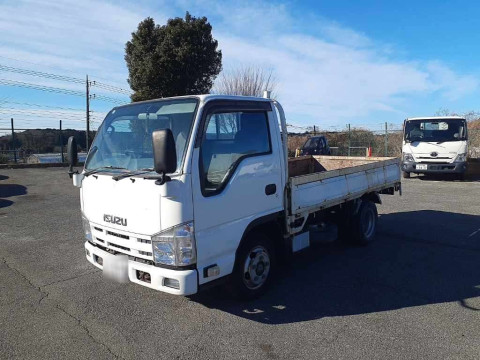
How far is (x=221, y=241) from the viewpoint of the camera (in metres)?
3.81

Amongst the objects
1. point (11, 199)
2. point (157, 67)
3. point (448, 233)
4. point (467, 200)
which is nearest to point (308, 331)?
point (448, 233)

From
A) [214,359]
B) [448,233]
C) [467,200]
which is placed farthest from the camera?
[467,200]

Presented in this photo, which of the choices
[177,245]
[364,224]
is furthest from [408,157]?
[177,245]

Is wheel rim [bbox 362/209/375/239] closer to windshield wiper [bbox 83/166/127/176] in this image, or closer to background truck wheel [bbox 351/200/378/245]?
background truck wheel [bbox 351/200/378/245]

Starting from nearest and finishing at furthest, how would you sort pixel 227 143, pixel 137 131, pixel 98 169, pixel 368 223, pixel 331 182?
pixel 227 143 → pixel 137 131 → pixel 98 169 → pixel 331 182 → pixel 368 223

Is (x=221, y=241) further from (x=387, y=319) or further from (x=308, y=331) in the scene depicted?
(x=387, y=319)

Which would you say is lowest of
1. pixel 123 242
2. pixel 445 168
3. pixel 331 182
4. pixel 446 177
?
pixel 446 177

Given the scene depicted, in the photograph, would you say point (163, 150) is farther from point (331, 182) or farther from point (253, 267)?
point (331, 182)

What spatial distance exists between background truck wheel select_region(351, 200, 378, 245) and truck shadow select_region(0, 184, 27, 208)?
9326mm

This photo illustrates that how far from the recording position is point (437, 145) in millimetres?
14477

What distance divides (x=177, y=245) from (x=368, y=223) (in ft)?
13.9

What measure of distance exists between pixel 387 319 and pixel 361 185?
2.74m

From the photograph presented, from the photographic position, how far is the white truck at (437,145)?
14.4 metres

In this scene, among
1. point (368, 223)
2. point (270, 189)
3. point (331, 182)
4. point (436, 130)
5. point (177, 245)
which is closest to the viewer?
point (177, 245)
